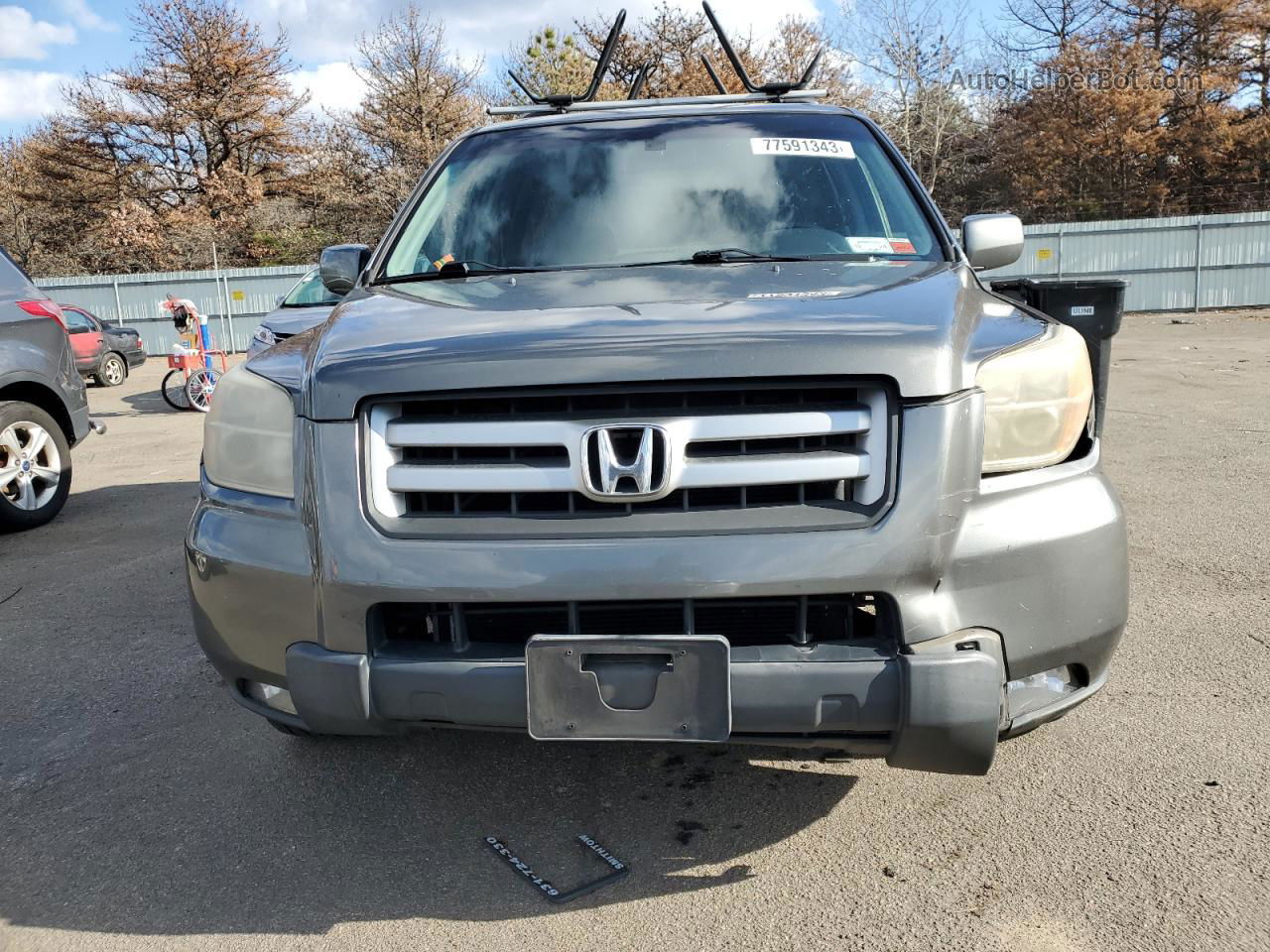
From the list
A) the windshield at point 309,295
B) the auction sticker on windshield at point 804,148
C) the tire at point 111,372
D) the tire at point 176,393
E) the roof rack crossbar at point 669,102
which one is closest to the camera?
the auction sticker on windshield at point 804,148

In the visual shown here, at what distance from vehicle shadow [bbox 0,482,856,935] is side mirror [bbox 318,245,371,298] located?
149 centimetres

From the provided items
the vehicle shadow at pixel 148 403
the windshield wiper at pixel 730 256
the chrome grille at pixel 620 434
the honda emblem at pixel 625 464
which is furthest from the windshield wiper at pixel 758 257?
the vehicle shadow at pixel 148 403

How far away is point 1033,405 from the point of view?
234cm

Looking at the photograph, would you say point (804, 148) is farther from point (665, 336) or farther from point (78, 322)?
point (78, 322)

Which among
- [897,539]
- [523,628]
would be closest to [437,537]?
[523,628]

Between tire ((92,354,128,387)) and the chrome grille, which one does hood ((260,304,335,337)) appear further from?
tire ((92,354,128,387))

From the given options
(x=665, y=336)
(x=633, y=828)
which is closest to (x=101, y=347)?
(x=633, y=828)

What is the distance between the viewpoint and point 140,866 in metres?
2.68

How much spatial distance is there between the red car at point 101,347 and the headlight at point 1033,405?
18094 mm

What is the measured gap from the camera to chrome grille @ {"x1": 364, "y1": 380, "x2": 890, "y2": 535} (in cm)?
216

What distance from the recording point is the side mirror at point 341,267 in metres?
3.63

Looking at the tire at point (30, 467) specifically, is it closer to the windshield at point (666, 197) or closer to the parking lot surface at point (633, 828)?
the parking lot surface at point (633, 828)

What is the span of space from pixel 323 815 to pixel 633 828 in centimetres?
85

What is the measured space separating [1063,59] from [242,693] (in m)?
35.3
